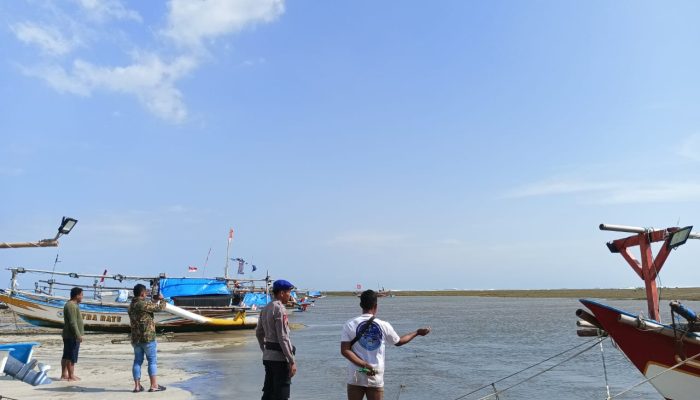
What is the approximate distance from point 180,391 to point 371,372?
6.20 m

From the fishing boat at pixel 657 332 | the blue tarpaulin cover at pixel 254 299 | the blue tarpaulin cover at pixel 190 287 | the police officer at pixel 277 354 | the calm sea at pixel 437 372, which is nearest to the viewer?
the police officer at pixel 277 354

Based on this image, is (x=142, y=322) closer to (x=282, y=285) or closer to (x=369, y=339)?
(x=282, y=285)

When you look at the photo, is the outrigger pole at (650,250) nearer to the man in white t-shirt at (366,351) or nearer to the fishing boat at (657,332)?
the fishing boat at (657,332)

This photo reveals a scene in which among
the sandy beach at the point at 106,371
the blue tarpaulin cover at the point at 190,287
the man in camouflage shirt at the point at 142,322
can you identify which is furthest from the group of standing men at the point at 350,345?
the blue tarpaulin cover at the point at 190,287

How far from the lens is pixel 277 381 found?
6.19 m

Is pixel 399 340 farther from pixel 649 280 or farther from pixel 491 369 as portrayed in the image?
pixel 491 369

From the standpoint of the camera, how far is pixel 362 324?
17.6ft

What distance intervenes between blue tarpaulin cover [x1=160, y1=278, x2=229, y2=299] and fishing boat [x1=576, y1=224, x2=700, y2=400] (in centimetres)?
2399

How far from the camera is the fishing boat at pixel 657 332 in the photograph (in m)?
7.73

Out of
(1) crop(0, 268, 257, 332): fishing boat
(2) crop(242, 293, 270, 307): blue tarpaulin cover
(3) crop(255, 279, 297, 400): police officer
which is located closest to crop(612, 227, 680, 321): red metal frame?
(3) crop(255, 279, 297, 400): police officer

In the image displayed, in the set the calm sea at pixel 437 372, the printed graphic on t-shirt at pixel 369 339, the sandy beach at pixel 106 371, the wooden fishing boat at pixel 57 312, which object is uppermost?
the printed graphic on t-shirt at pixel 369 339

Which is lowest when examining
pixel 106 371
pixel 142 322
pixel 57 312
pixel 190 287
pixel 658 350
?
pixel 106 371

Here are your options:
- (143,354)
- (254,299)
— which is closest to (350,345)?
(143,354)

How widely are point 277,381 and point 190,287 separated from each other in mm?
24510
